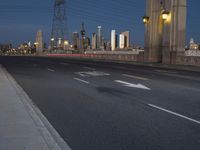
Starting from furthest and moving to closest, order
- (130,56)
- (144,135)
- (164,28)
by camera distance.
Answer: (130,56) → (164,28) → (144,135)

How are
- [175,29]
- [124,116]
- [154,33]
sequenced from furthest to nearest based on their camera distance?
[154,33] → [175,29] → [124,116]

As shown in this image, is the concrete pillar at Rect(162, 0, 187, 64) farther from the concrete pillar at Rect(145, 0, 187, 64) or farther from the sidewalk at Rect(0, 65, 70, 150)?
the sidewalk at Rect(0, 65, 70, 150)

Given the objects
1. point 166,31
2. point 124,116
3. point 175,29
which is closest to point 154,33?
point 166,31

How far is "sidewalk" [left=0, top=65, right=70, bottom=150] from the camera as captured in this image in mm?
6348

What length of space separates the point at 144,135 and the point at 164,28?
99.3 ft

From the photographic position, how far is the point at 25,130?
7305mm

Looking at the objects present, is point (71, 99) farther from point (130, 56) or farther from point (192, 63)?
point (130, 56)

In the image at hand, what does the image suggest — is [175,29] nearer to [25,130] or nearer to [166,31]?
[166,31]

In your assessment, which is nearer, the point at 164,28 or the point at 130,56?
the point at 164,28

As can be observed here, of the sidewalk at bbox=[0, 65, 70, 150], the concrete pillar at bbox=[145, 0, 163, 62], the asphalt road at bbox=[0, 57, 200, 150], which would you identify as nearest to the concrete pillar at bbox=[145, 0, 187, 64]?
the concrete pillar at bbox=[145, 0, 163, 62]

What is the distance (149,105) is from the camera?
11.1 metres

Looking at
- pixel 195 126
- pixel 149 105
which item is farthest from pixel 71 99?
pixel 195 126

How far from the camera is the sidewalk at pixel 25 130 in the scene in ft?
20.8

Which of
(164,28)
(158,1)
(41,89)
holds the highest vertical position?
(158,1)
